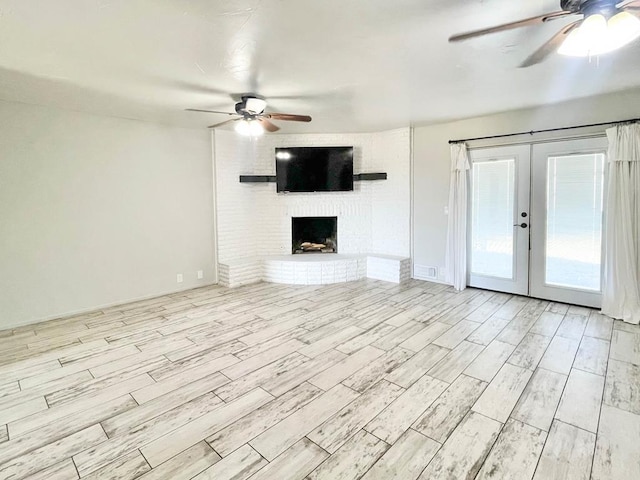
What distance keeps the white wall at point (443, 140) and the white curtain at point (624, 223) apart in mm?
331

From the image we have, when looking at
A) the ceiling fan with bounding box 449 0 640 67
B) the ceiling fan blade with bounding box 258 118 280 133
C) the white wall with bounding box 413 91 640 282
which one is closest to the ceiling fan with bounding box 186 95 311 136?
the ceiling fan blade with bounding box 258 118 280 133

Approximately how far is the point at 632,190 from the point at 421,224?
2.57 metres

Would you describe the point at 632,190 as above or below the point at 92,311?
above

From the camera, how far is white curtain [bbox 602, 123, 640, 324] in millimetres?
3551

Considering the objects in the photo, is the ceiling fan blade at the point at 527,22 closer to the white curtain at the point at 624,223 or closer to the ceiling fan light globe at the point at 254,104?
the ceiling fan light globe at the point at 254,104

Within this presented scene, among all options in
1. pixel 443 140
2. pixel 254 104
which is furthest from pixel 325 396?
pixel 443 140

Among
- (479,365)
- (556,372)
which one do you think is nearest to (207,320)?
(479,365)

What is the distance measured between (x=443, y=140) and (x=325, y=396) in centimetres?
430

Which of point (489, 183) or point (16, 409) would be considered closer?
point (16, 409)

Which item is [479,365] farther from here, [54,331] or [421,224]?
[54,331]

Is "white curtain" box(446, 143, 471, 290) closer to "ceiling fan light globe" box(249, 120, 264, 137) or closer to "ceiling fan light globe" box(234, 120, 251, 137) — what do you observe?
"ceiling fan light globe" box(249, 120, 264, 137)

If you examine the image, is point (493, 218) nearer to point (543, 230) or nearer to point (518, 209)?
point (518, 209)

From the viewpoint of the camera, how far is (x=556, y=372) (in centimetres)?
262

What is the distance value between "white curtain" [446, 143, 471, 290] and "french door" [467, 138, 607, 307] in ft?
0.45
